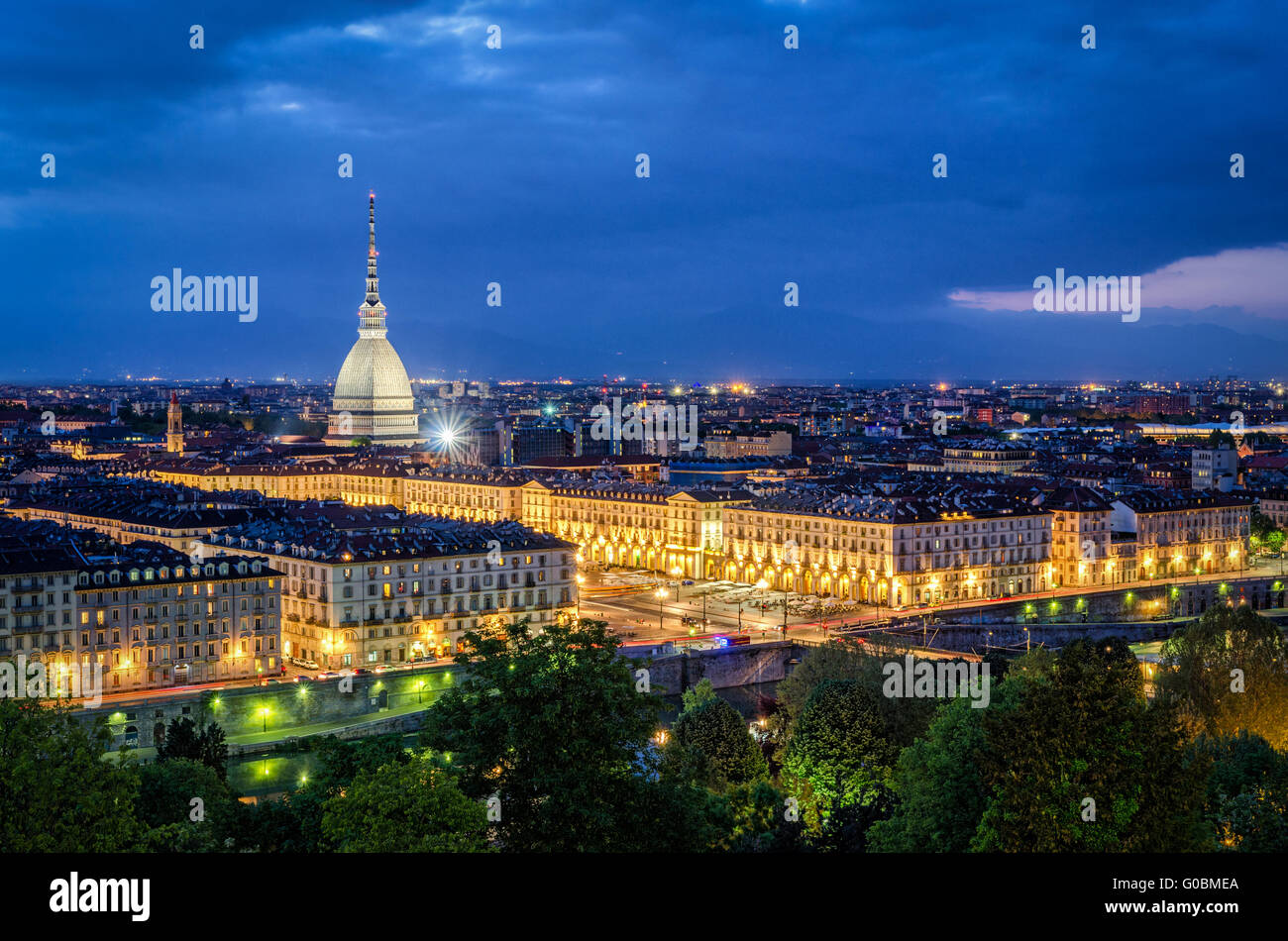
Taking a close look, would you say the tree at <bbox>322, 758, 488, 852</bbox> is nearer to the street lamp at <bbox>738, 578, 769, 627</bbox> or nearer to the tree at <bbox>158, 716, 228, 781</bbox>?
the tree at <bbox>158, 716, 228, 781</bbox>

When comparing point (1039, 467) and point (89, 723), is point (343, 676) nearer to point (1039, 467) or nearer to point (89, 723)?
point (89, 723)

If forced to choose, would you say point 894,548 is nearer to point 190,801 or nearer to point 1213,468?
point 190,801

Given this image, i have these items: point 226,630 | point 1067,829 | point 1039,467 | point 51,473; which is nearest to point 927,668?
point 226,630

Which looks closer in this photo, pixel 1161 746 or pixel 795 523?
pixel 1161 746

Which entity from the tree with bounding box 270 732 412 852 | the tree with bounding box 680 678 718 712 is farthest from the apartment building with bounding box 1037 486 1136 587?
the tree with bounding box 270 732 412 852

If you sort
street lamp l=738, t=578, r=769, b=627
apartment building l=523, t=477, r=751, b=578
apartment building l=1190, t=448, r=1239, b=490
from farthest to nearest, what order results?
apartment building l=1190, t=448, r=1239, b=490 → apartment building l=523, t=477, r=751, b=578 → street lamp l=738, t=578, r=769, b=627
